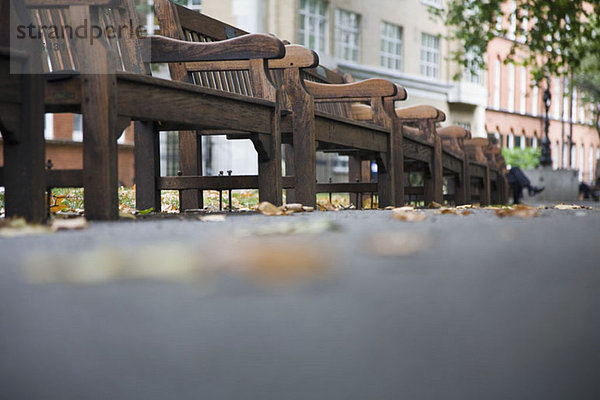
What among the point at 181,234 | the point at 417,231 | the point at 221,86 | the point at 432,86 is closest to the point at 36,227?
the point at 181,234

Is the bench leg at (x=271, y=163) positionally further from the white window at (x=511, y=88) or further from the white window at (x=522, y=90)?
the white window at (x=522, y=90)

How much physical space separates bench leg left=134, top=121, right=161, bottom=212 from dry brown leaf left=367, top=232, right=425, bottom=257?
118 inches

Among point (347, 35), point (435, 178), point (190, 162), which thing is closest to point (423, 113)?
point (435, 178)

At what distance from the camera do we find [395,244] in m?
1.50

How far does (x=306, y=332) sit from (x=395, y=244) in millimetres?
590

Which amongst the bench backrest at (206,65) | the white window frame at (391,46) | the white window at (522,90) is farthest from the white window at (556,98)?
the bench backrest at (206,65)

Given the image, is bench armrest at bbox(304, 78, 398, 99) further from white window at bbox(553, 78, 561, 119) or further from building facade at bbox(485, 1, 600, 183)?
white window at bbox(553, 78, 561, 119)

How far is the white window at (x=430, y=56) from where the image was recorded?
34.0m

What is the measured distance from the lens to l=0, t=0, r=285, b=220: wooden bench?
8.25ft

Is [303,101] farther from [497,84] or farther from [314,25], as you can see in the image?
[497,84]

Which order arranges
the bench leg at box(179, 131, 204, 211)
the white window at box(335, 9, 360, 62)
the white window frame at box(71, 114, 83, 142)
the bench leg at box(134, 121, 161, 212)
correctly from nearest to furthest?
the bench leg at box(134, 121, 161, 212)
the bench leg at box(179, 131, 204, 211)
the white window frame at box(71, 114, 83, 142)
the white window at box(335, 9, 360, 62)

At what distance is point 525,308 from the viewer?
102cm

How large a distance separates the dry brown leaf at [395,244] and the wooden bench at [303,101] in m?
2.42

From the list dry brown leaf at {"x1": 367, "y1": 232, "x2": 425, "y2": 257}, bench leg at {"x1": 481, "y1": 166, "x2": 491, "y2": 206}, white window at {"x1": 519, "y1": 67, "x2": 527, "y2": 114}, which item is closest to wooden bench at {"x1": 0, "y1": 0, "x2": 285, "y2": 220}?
dry brown leaf at {"x1": 367, "y1": 232, "x2": 425, "y2": 257}
